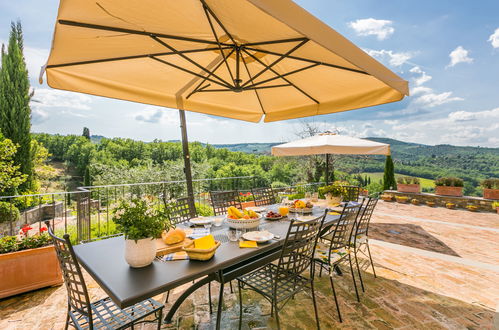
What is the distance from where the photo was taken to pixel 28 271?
2539 millimetres

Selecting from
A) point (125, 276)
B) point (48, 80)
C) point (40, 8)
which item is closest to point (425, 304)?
point (125, 276)

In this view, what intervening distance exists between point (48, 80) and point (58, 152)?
87.9 feet

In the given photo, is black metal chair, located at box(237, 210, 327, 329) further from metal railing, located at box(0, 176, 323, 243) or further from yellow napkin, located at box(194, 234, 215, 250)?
metal railing, located at box(0, 176, 323, 243)

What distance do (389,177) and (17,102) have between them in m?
16.7

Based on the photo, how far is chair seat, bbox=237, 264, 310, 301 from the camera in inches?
72.7

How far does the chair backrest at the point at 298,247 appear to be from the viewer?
1755mm

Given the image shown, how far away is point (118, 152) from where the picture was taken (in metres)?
20.6

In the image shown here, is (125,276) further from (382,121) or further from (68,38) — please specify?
(382,121)

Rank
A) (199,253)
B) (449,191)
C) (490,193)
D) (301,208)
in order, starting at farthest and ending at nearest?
(449,191) → (490,193) → (301,208) → (199,253)

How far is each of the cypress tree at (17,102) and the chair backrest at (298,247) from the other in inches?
541

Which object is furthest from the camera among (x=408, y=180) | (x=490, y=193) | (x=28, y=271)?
(x=408, y=180)

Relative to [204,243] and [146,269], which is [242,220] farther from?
[146,269]

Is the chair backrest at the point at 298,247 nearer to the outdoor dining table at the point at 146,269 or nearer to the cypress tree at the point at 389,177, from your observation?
the outdoor dining table at the point at 146,269

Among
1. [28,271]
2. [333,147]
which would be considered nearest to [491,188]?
[333,147]
